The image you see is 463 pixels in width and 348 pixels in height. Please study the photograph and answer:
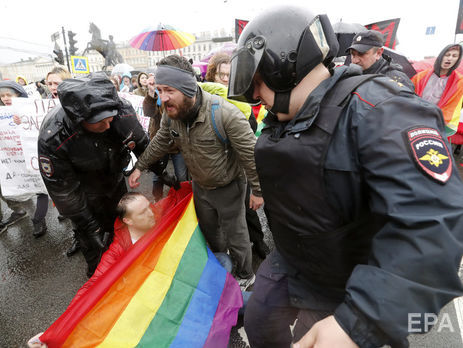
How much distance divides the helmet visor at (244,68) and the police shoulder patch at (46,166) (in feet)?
5.74

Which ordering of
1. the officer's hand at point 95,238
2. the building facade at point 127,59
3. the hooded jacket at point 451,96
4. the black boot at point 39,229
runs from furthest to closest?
the building facade at point 127,59, the hooded jacket at point 451,96, the black boot at point 39,229, the officer's hand at point 95,238

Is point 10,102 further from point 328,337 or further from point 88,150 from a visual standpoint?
point 328,337

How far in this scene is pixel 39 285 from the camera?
2.90 m

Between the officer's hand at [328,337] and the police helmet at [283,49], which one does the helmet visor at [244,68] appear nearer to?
the police helmet at [283,49]

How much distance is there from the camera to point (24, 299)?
8.96 ft

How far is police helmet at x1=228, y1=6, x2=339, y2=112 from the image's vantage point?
38.5 inches

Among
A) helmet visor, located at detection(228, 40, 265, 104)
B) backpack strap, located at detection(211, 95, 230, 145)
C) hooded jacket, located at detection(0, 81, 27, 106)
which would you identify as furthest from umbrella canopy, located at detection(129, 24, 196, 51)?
helmet visor, located at detection(228, 40, 265, 104)

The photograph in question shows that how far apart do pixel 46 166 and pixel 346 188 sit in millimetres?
2213

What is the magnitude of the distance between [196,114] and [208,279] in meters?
1.29

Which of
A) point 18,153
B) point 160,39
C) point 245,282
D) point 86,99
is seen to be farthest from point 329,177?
point 160,39

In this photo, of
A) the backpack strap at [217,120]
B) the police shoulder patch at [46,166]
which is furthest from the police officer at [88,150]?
the backpack strap at [217,120]

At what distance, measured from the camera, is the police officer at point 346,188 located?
680 mm

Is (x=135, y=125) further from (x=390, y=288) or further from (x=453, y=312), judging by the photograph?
(x=453, y=312)

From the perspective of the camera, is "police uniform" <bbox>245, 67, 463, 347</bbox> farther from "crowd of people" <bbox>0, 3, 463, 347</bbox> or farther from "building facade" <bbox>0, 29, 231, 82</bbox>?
"building facade" <bbox>0, 29, 231, 82</bbox>
